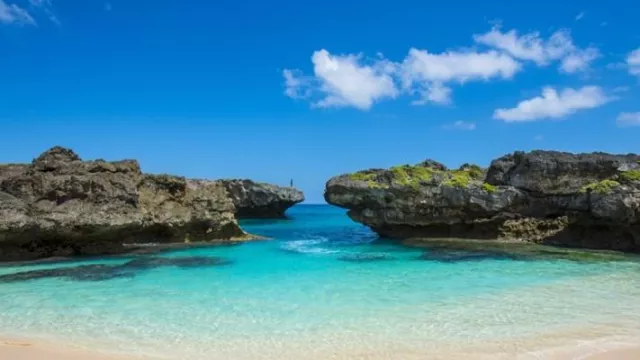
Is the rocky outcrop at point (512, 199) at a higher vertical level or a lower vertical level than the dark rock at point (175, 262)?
higher

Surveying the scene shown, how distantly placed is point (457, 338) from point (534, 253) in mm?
15926

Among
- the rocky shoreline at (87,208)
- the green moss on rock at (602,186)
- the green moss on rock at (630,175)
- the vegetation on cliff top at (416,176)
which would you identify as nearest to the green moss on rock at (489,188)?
the vegetation on cliff top at (416,176)

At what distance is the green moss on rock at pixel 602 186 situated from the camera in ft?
80.7

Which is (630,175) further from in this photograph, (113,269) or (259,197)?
(259,197)

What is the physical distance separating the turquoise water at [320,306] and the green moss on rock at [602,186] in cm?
586

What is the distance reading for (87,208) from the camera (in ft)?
74.8

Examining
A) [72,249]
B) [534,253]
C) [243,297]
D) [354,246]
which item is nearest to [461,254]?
[534,253]

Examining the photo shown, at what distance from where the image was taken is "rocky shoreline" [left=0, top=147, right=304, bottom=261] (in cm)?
2172

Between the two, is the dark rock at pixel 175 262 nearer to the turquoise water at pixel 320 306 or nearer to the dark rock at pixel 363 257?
the turquoise water at pixel 320 306

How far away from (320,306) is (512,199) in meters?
20.2

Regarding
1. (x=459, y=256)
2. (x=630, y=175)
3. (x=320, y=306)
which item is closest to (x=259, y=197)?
(x=459, y=256)

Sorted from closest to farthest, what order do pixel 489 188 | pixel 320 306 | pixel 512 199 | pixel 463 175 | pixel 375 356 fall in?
1. pixel 375 356
2. pixel 320 306
3. pixel 512 199
4. pixel 489 188
5. pixel 463 175

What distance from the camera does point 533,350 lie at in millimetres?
8539

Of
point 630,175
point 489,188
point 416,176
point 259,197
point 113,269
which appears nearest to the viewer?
point 113,269
